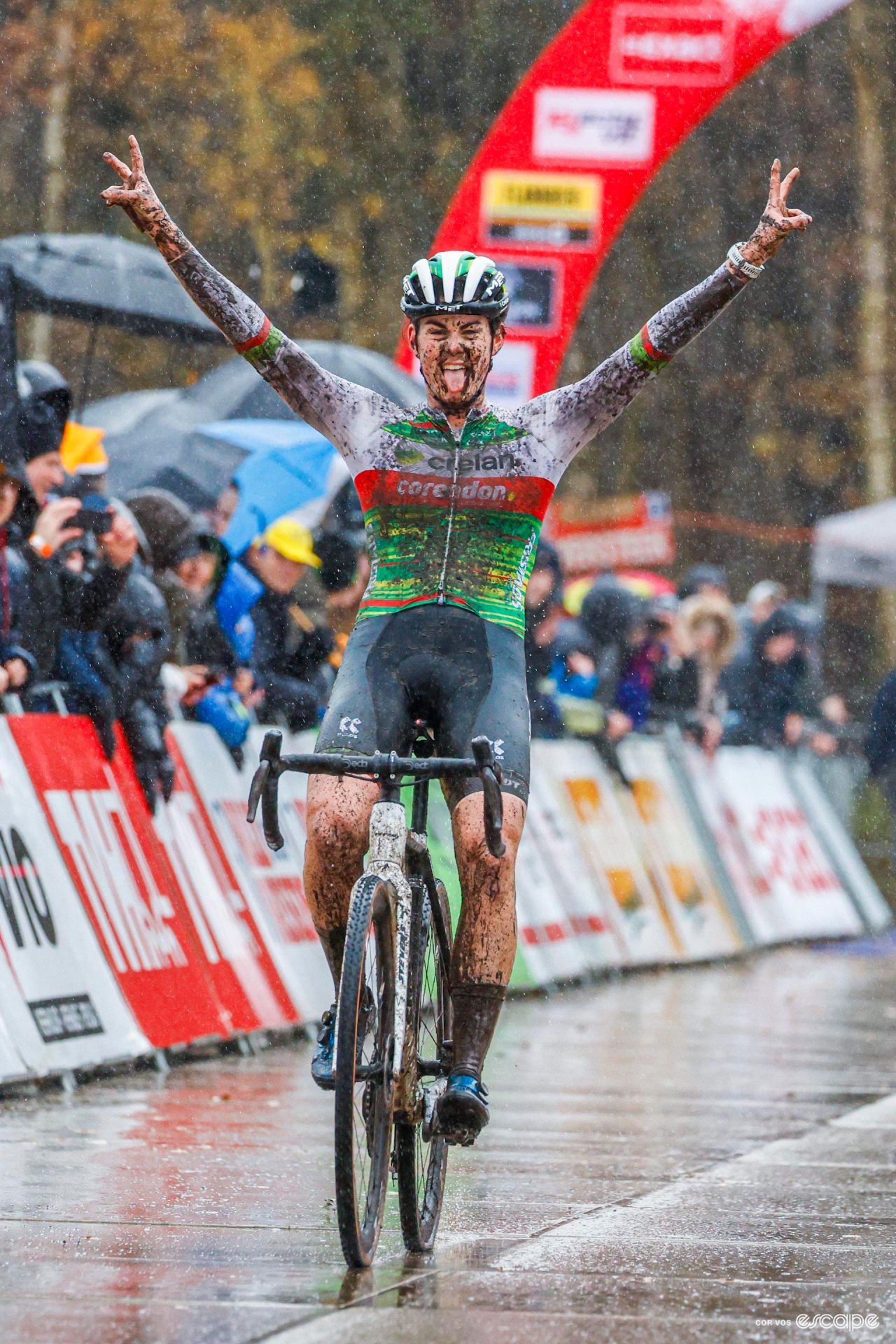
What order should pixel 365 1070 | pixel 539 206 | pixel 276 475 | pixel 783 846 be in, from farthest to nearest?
pixel 783 846, pixel 539 206, pixel 276 475, pixel 365 1070

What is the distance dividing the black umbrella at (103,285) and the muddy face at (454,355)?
6.53m

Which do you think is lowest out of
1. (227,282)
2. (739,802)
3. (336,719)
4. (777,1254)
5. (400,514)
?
(739,802)

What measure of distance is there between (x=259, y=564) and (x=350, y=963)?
7.25 m

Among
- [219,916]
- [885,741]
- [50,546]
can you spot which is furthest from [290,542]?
[885,741]

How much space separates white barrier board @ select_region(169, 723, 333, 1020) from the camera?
463 inches

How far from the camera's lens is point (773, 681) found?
21625 millimetres

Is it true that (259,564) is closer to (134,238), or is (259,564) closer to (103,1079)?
(103,1079)

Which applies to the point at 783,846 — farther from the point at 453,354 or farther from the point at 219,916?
the point at 453,354

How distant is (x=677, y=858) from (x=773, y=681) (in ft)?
13.0

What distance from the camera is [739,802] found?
1975 cm

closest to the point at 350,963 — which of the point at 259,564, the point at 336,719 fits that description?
the point at 336,719

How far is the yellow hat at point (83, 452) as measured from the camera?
1200 cm

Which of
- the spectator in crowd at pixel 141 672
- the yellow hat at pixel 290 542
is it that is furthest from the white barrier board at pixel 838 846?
the spectator in crowd at pixel 141 672

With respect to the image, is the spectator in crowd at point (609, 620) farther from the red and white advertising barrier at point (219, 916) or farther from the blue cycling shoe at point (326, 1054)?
the blue cycling shoe at point (326, 1054)
